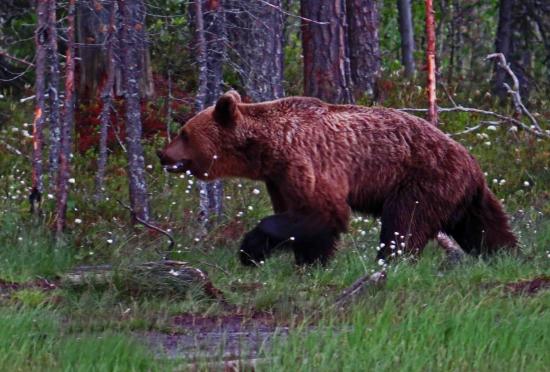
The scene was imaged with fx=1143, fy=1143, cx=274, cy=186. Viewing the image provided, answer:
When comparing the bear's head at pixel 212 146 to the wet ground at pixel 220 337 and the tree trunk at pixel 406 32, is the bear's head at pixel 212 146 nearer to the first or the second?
the wet ground at pixel 220 337

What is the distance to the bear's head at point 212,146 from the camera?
8.74 m

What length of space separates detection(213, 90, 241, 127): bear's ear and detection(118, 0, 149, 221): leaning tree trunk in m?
1.01

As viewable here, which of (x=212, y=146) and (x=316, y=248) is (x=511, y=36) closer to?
(x=212, y=146)

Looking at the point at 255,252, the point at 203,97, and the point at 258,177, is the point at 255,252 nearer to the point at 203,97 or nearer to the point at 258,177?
the point at 258,177

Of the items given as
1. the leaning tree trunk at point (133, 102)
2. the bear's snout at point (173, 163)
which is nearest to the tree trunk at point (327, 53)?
the leaning tree trunk at point (133, 102)

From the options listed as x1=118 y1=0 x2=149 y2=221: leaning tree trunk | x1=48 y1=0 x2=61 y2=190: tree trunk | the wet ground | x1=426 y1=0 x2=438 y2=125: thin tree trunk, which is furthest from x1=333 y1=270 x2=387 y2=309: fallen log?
x1=426 y1=0 x2=438 y2=125: thin tree trunk

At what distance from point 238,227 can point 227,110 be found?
1.85 meters

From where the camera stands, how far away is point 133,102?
31.2ft

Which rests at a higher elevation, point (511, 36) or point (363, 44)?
point (363, 44)

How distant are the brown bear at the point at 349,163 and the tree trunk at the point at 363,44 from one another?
268 inches

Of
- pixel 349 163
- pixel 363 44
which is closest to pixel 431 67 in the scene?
pixel 349 163

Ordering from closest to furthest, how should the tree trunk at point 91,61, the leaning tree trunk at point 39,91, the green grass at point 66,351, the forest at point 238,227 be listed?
1. the green grass at point 66,351
2. the forest at point 238,227
3. the leaning tree trunk at point 39,91
4. the tree trunk at point 91,61

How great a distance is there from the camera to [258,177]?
8.79 m

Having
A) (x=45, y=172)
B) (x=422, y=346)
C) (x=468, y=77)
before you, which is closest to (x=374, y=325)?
(x=422, y=346)
